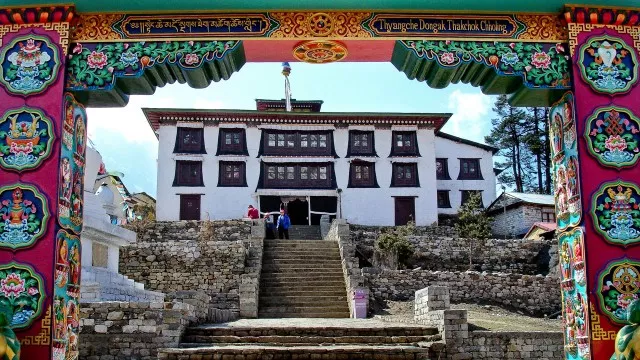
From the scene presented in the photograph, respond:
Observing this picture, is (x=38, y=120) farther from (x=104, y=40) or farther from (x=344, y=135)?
(x=344, y=135)

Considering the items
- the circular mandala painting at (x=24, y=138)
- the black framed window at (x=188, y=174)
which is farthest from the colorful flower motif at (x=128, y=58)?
the black framed window at (x=188, y=174)

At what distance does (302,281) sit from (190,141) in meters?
18.1

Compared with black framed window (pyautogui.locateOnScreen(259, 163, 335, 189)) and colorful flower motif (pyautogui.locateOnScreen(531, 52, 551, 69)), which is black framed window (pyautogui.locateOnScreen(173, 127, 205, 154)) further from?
colorful flower motif (pyautogui.locateOnScreen(531, 52, 551, 69))

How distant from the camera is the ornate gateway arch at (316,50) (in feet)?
18.0

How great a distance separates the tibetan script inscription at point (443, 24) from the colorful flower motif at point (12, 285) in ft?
11.8

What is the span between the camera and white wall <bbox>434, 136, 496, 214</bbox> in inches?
1599

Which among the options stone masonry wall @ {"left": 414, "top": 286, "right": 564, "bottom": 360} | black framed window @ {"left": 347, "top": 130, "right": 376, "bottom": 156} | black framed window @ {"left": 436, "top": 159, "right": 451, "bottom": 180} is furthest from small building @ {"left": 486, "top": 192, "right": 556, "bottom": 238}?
stone masonry wall @ {"left": 414, "top": 286, "right": 564, "bottom": 360}

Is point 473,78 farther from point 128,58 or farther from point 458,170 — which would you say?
point 458,170

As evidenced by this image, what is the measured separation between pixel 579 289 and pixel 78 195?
4.35 metres

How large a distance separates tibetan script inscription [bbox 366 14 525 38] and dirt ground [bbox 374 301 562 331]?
931cm

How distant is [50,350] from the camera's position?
5359mm

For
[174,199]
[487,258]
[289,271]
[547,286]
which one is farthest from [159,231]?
[547,286]

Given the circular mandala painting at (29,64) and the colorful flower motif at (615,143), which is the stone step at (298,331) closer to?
the circular mandala painting at (29,64)

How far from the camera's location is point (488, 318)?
58.3ft
